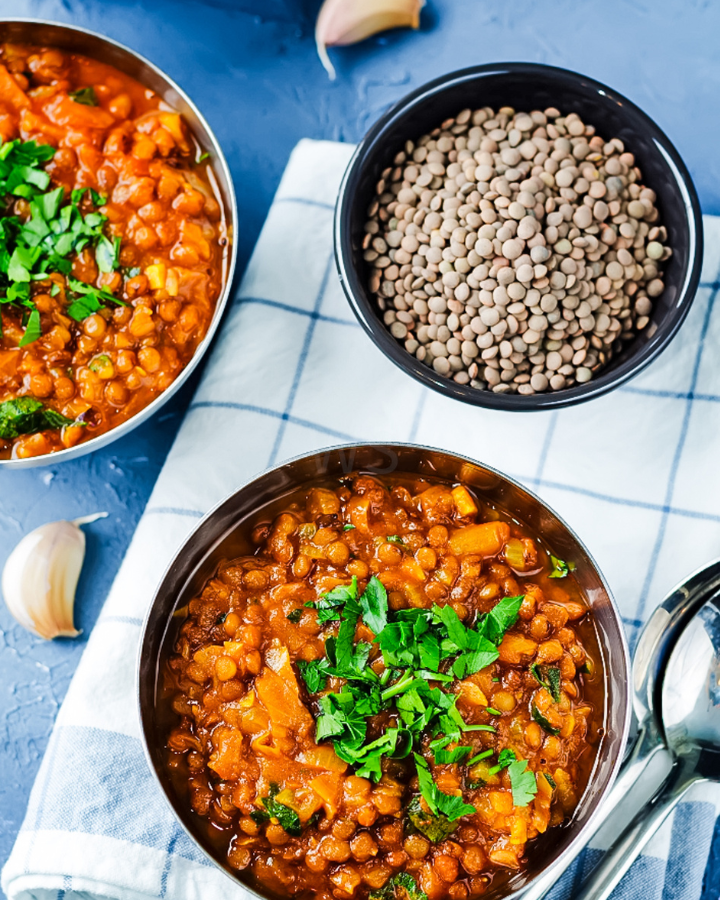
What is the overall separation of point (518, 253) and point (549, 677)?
1188 mm

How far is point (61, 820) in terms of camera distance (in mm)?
2543

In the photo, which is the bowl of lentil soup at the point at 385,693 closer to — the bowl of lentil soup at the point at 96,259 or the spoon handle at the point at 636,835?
the spoon handle at the point at 636,835

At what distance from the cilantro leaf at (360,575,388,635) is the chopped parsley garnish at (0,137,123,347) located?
113cm

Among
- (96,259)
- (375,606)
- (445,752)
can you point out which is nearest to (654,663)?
(445,752)

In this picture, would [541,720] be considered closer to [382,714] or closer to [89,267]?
[382,714]

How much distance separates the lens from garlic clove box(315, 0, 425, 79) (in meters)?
2.99

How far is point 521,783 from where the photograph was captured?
6.92 feet

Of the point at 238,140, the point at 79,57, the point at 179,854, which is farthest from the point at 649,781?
the point at 79,57

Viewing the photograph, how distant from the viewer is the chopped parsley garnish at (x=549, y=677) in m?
2.23

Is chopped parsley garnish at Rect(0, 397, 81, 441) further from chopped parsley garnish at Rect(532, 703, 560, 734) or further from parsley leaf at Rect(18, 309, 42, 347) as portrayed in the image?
chopped parsley garnish at Rect(532, 703, 560, 734)

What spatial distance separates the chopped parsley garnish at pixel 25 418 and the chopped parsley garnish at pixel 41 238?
18cm

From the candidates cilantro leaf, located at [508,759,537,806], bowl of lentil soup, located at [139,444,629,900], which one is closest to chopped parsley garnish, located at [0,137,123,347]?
bowl of lentil soup, located at [139,444,629,900]

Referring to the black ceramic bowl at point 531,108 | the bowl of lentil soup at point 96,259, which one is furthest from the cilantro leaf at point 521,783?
the bowl of lentil soup at point 96,259

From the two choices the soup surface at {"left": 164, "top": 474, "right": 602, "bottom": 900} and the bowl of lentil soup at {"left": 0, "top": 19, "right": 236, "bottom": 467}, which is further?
the bowl of lentil soup at {"left": 0, "top": 19, "right": 236, "bottom": 467}
